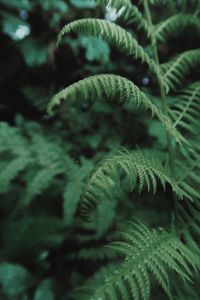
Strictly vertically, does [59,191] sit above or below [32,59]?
below

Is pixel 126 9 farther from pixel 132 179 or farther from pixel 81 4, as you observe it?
pixel 81 4

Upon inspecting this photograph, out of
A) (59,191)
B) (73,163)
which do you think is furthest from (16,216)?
(73,163)

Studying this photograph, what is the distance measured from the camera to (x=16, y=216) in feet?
7.89

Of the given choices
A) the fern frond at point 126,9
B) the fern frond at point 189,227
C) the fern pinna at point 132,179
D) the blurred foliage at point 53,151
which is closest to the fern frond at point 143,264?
the fern pinna at point 132,179

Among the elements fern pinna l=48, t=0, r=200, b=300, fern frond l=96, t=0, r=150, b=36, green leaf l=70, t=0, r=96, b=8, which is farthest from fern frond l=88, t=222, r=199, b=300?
green leaf l=70, t=0, r=96, b=8

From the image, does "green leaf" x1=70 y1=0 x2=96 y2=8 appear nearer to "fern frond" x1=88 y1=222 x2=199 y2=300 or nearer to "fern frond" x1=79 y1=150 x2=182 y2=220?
"fern frond" x1=79 y1=150 x2=182 y2=220

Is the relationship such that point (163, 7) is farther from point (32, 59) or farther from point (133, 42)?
point (133, 42)

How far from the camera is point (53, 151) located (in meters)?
2.44

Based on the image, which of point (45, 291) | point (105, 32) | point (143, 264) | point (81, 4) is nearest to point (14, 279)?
point (45, 291)

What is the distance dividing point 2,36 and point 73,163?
1549 millimetres

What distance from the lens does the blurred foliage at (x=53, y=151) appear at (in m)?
2.16

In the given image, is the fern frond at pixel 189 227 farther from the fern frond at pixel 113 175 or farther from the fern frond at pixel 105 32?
the fern frond at pixel 105 32

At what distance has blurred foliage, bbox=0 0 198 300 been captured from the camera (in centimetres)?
216

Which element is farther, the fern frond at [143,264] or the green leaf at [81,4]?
the green leaf at [81,4]
